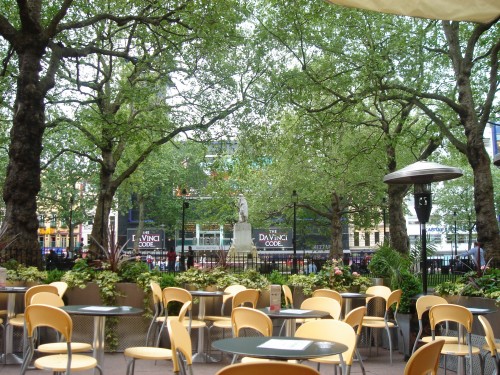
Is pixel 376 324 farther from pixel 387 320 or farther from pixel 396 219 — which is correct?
pixel 396 219

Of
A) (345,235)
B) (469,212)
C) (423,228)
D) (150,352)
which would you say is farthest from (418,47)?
(345,235)

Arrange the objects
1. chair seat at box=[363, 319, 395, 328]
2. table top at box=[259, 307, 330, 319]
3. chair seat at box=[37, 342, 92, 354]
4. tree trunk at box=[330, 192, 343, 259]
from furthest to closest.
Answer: tree trunk at box=[330, 192, 343, 259] < chair seat at box=[363, 319, 395, 328] < table top at box=[259, 307, 330, 319] < chair seat at box=[37, 342, 92, 354]

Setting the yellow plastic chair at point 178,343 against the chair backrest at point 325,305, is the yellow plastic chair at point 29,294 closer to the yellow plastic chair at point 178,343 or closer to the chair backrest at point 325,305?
the chair backrest at point 325,305

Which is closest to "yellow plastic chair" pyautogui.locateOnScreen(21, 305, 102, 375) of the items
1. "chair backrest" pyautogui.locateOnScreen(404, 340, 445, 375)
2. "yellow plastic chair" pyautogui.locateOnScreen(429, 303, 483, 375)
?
"chair backrest" pyautogui.locateOnScreen(404, 340, 445, 375)

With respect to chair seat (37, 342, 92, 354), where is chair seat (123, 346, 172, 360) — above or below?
below

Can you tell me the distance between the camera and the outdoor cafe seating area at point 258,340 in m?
3.82

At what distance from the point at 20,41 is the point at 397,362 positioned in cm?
1030

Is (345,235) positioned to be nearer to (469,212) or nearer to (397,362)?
(469,212)

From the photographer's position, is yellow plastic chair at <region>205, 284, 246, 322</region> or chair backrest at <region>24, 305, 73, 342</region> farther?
yellow plastic chair at <region>205, 284, 246, 322</region>

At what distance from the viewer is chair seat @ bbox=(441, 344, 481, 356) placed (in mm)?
6314

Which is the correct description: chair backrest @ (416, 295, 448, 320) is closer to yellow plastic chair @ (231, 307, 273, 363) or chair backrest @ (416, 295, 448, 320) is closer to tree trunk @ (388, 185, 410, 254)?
yellow plastic chair @ (231, 307, 273, 363)

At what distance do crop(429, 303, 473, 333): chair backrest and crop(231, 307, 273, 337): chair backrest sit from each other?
231 cm

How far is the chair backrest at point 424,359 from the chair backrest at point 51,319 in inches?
116

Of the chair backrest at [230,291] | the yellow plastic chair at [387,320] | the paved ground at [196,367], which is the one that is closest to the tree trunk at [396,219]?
the yellow plastic chair at [387,320]
